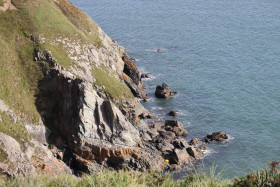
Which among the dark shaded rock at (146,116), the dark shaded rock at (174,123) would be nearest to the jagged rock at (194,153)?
the dark shaded rock at (174,123)

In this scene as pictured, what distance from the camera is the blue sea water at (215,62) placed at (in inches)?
2516

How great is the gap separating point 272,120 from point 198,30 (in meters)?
57.2

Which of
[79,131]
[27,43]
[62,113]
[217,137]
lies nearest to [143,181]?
[79,131]

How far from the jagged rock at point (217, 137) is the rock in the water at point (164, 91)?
57.5 feet

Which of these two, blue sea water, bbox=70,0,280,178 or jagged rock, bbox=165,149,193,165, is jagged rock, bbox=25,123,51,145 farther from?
blue sea water, bbox=70,0,280,178

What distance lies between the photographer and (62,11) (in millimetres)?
73562

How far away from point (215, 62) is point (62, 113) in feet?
183

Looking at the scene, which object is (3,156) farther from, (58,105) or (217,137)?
(217,137)

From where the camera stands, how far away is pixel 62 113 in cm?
5206

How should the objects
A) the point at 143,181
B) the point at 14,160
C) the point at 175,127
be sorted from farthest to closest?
the point at 175,127 < the point at 14,160 < the point at 143,181

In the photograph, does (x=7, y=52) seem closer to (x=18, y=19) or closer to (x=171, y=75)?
(x=18, y=19)

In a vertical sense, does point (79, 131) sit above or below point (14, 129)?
below

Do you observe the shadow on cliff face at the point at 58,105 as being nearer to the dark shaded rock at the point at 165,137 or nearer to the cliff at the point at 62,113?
the cliff at the point at 62,113

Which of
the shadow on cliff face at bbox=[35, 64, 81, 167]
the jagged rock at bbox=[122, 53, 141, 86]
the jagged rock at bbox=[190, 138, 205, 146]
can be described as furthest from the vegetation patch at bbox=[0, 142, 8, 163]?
the jagged rock at bbox=[122, 53, 141, 86]
